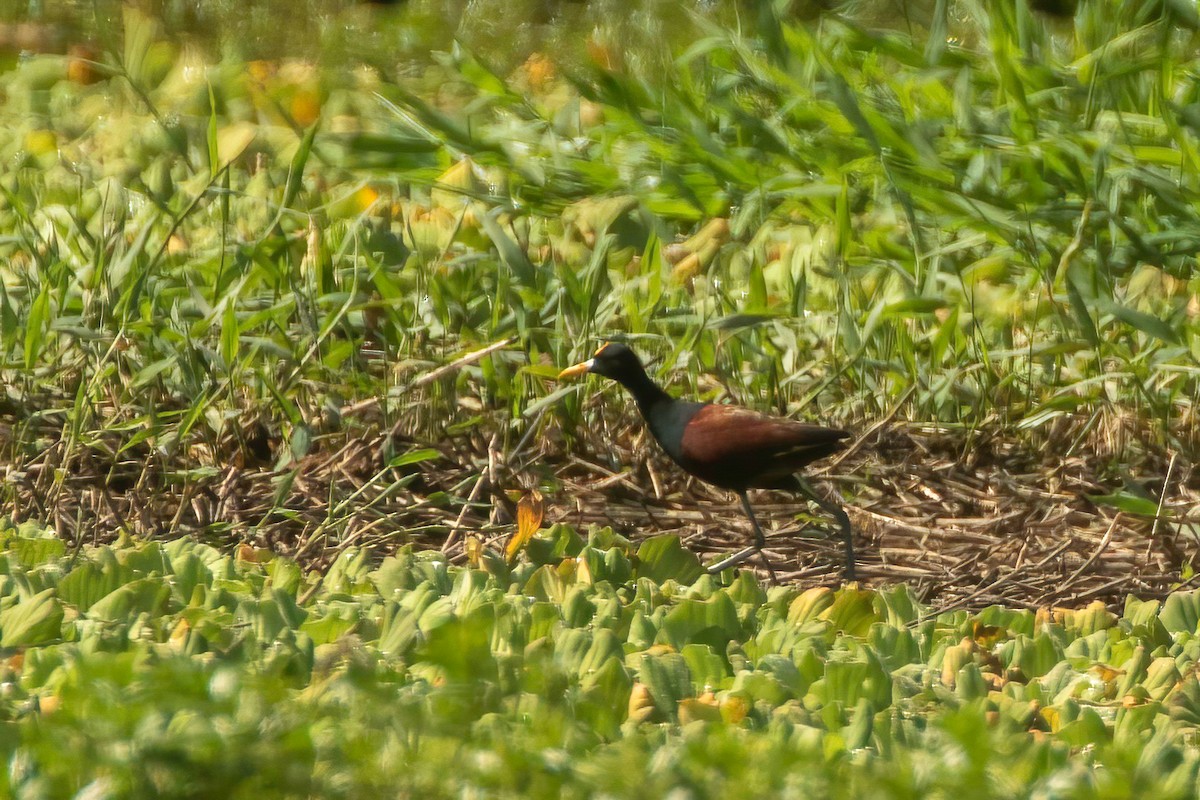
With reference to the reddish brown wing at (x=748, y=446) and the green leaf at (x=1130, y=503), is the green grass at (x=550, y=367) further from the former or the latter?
the reddish brown wing at (x=748, y=446)

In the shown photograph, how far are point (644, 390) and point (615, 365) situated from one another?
0.09 meters

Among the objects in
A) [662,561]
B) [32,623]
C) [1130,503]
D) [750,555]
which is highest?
[32,623]

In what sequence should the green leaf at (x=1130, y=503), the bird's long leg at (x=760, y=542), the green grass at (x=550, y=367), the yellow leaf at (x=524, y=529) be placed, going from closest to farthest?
the green grass at (x=550, y=367)
the yellow leaf at (x=524, y=529)
the green leaf at (x=1130, y=503)
the bird's long leg at (x=760, y=542)

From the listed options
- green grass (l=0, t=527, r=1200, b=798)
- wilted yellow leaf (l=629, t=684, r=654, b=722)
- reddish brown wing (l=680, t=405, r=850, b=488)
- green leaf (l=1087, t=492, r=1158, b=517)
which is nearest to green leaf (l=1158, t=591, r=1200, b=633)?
green grass (l=0, t=527, r=1200, b=798)

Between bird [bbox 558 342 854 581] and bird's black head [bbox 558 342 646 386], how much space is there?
11cm

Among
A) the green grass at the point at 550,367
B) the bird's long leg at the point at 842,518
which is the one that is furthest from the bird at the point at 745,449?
the green grass at the point at 550,367

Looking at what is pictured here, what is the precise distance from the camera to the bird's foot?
321 centimetres

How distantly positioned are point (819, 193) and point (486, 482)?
1665mm

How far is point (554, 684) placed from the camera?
1.83m

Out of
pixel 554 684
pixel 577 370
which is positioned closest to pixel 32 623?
pixel 554 684

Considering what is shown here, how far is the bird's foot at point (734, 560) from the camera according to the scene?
3213 mm

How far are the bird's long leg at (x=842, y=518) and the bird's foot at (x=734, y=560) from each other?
0.56ft

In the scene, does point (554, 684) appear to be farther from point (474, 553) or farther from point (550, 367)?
point (550, 367)

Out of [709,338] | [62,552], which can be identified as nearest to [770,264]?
[709,338]
